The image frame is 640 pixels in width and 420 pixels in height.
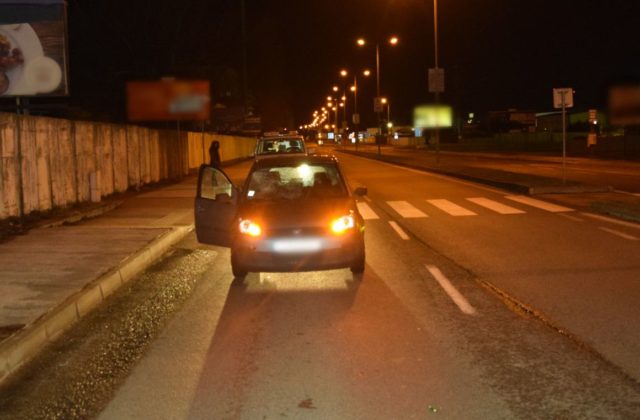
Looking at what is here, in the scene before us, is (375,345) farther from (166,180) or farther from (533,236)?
(166,180)

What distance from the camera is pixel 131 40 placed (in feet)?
142

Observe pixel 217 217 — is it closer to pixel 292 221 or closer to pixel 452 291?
pixel 292 221

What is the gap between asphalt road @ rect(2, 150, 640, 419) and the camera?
5211mm

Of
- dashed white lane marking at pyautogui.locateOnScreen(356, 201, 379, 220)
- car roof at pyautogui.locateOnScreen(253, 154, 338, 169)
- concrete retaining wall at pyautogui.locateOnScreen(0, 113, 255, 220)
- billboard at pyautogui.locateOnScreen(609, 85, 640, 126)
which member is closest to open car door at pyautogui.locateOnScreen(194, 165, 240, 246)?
car roof at pyautogui.locateOnScreen(253, 154, 338, 169)

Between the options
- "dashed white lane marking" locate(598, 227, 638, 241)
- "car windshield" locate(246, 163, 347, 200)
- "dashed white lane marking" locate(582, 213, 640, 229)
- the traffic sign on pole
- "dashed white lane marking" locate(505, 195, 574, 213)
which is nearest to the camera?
"car windshield" locate(246, 163, 347, 200)

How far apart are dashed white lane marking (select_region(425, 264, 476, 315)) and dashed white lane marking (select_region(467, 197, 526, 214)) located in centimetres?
721

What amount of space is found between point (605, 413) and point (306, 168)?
592 centimetres

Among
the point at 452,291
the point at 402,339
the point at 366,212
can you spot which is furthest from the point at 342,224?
the point at 366,212

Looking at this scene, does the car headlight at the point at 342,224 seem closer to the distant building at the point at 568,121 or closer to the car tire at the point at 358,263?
the car tire at the point at 358,263

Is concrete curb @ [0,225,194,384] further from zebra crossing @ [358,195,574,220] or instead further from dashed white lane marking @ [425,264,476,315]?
zebra crossing @ [358,195,574,220]

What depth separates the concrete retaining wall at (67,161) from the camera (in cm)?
1459

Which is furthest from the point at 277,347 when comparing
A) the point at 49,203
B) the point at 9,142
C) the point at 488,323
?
the point at 49,203

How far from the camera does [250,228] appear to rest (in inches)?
357

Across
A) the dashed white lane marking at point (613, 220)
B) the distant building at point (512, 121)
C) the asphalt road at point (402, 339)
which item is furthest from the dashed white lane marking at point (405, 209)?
the distant building at point (512, 121)
